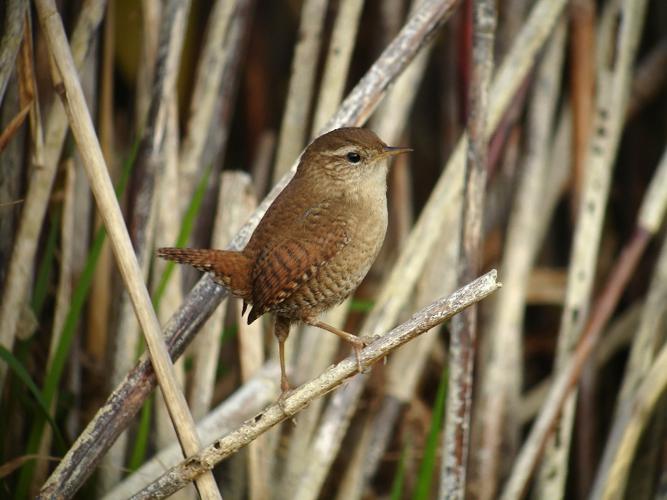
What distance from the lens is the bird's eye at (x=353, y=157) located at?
7.82 ft

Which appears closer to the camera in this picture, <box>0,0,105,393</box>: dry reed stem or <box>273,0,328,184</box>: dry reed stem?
<box>0,0,105,393</box>: dry reed stem

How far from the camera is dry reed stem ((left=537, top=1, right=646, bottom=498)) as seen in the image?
293 cm

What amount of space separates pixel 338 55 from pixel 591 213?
40.2 inches

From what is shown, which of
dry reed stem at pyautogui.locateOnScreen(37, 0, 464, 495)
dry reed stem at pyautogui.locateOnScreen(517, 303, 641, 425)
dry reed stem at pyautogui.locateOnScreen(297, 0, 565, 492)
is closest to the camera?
dry reed stem at pyautogui.locateOnScreen(37, 0, 464, 495)

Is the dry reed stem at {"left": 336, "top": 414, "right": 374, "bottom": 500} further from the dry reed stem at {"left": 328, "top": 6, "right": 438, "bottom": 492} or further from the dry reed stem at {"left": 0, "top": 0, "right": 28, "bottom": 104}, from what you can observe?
the dry reed stem at {"left": 0, "top": 0, "right": 28, "bottom": 104}

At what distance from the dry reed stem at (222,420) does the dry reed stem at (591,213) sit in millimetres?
957

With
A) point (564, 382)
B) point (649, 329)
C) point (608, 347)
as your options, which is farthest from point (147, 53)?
point (608, 347)

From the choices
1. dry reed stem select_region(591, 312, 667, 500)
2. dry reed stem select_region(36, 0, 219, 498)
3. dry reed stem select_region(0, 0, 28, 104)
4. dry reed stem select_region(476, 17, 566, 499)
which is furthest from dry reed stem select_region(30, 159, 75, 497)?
dry reed stem select_region(591, 312, 667, 500)

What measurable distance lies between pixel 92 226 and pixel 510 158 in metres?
1.54

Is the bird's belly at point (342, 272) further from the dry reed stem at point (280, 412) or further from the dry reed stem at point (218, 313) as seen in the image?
the dry reed stem at point (218, 313)

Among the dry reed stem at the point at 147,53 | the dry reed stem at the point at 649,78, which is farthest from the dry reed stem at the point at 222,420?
the dry reed stem at the point at 649,78

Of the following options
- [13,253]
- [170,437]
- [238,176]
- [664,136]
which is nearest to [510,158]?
[664,136]

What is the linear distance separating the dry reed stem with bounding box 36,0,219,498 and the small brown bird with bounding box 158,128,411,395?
0.17m

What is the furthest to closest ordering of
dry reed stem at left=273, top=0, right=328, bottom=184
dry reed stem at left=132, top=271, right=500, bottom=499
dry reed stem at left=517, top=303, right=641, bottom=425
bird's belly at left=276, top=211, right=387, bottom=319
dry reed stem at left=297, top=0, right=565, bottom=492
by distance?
1. dry reed stem at left=517, top=303, right=641, bottom=425
2. dry reed stem at left=273, top=0, right=328, bottom=184
3. dry reed stem at left=297, top=0, right=565, bottom=492
4. bird's belly at left=276, top=211, right=387, bottom=319
5. dry reed stem at left=132, top=271, right=500, bottom=499
